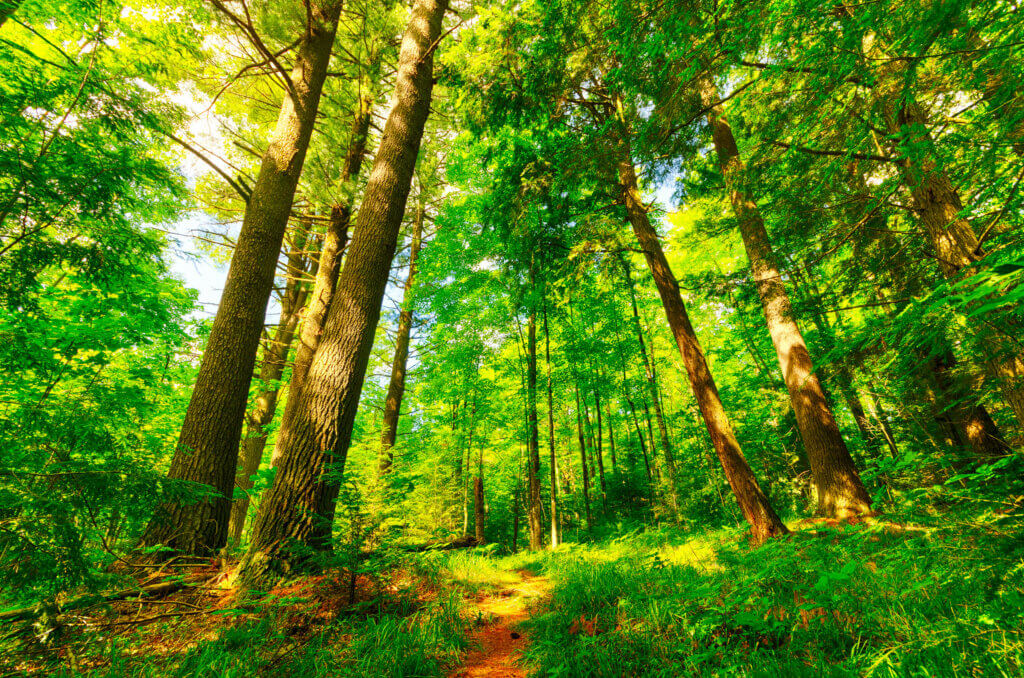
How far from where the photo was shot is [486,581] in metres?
4.74

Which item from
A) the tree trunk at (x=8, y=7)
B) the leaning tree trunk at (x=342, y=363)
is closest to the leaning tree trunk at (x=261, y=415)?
the tree trunk at (x=8, y=7)

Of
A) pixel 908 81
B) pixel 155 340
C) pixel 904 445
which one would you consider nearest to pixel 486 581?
pixel 908 81

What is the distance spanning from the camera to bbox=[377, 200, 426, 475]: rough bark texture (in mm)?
9258

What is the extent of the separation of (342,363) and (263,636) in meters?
2.13

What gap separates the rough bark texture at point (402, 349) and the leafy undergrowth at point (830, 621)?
7005 mm

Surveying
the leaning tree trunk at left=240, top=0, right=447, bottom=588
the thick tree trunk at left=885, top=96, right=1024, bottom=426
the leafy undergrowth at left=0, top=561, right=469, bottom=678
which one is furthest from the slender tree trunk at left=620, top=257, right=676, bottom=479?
the leafy undergrowth at left=0, top=561, right=469, bottom=678

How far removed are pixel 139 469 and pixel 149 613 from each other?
1548mm

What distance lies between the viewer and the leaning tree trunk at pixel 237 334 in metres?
3.56

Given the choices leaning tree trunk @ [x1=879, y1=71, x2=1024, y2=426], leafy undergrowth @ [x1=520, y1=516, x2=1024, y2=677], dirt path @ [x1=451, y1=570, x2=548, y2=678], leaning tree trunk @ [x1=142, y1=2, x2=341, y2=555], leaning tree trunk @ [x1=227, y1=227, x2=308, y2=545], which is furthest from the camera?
leaning tree trunk @ [x1=227, y1=227, x2=308, y2=545]

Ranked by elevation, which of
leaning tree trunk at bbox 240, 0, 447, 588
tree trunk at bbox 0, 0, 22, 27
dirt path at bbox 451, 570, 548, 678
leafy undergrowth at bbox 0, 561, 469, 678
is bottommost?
dirt path at bbox 451, 570, 548, 678

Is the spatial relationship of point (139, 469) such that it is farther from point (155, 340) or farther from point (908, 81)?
point (155, 340)

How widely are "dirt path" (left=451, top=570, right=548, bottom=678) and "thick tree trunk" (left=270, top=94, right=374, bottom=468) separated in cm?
445

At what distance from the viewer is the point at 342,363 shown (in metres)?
3.69

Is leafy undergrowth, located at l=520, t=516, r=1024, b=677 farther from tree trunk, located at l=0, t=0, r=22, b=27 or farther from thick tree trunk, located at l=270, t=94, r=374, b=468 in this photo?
tree trunk, located at l=0, t=0, r=22, b=27
